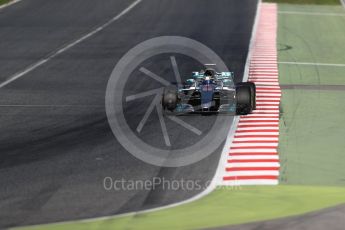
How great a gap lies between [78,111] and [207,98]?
3334 mm

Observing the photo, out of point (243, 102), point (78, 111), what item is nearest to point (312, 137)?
point (243, 102)

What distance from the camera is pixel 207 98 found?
20078 mm

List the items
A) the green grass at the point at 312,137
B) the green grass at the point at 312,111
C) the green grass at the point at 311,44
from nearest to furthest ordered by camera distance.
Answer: the green grass at the point at 312,137 < the green grass at the point at 312,111 < the green grass at the point at 311,44

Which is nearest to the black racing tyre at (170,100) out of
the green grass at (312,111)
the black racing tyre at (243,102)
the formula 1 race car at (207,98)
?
the formula 1 race car at (207,98)

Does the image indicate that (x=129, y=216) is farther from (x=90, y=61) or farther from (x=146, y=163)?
(x=90, y=61)

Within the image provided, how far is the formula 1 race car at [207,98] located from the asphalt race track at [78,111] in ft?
1.27

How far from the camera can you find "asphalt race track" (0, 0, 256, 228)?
512 inches

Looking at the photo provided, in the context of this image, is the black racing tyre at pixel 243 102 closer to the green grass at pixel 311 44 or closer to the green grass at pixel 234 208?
the green grass at pixel 311 44

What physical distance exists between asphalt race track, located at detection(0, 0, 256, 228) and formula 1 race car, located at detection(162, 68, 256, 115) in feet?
1.27

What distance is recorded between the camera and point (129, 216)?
1188 centimetres

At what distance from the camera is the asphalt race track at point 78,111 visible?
1302 cm

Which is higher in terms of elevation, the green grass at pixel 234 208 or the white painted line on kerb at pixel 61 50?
the white painted line on kerb at pixel 61 50

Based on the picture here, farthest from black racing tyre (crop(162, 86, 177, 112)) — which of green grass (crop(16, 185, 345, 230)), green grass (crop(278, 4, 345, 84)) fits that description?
green grass (crop(278, 4, 345, 84))

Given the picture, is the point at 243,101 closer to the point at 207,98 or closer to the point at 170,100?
the point at 207,98
